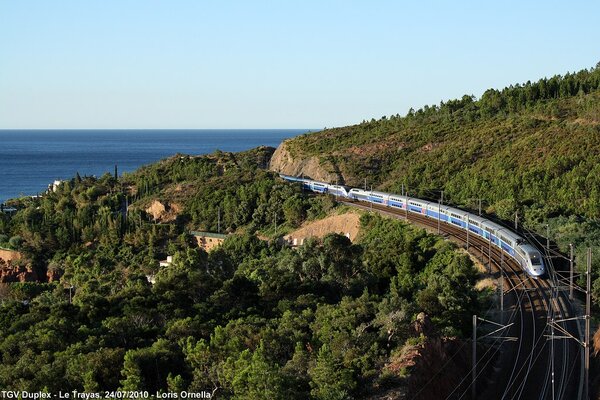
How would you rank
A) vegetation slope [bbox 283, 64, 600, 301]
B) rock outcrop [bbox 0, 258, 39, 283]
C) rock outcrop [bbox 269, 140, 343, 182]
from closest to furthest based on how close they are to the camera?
vegetation slope [bbox 283, 64, 600, 301] → rock outcrop [bbox 0, 258, 39, 283] → rock outcrop [bbox 269, 140, 343, 182]

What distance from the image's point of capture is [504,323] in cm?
3372

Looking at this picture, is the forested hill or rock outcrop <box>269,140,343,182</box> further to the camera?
rock outcrop <box>269,140,343,182</box>

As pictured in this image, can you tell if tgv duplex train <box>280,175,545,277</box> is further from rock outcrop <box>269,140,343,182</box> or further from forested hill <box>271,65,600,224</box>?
rock outcrop <box>269,140,343,182</box>

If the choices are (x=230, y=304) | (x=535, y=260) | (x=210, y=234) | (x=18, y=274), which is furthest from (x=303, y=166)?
(x=230, y=304)

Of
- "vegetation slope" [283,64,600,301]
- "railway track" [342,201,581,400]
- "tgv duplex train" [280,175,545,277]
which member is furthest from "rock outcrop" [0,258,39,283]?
"railway track" [342,201,581,400]

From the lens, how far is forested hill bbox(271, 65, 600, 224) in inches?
2378

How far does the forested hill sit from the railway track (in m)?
15.7

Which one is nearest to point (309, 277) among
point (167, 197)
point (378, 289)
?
point (378, 289)

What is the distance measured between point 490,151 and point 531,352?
50.5m

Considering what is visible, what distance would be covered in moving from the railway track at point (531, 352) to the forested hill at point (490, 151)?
618 inches

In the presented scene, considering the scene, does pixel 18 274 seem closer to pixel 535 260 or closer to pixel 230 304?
pixel 230 304

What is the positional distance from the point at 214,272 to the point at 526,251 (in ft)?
62.8

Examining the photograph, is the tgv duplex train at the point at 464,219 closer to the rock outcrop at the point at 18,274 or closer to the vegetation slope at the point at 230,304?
the vegetation slope at the point at 230,304

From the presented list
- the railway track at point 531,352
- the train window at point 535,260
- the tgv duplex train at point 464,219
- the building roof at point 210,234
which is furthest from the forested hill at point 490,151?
the building roof at point 210,234
